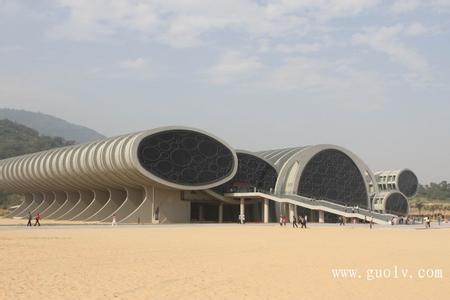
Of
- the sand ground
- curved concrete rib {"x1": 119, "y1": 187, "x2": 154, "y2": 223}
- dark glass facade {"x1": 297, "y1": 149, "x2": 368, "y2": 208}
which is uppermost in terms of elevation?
dark glass facade {"x1": 297, "y1": 149, "x2": 368, "y2": 208}

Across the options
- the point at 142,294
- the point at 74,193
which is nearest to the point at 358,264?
the point at 142,294

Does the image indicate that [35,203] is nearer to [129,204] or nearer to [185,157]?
[129,204]

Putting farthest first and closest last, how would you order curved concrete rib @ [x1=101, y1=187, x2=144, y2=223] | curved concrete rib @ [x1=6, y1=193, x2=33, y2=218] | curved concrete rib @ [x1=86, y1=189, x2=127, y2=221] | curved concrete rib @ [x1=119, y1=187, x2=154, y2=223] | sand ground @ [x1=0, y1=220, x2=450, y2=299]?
1. curved concrete rib @ [x1=6, y1=193, x2=33, y2=218]
2. curved concrete rib @ [x1=86, y1=189, x2=127, y2=221]
3. curved concrete rib @ [x1=101, y1=187, x2=144, y2=223]
4. curved concrete rib @ [x1=119, y1=187, x2=154, y2=223]
5. sand ground @ [x1=0, y1=220, x2=450, y2=299]

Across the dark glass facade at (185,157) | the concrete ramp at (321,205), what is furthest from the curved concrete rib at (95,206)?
the concrete ramp at (321,205)

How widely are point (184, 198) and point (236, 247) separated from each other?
41991 mm

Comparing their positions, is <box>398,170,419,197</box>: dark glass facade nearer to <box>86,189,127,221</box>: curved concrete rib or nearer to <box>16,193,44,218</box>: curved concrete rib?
<box>86,189,127,221</box>: curved concrete rib

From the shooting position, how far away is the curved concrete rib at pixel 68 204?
279 feet

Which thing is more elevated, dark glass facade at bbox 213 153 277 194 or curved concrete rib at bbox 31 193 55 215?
dark glass facade at bbox 213 153 277 194

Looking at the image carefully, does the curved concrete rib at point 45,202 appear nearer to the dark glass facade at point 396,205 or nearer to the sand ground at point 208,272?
the dark glass facade at point 396,205

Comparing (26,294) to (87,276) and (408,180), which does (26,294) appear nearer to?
(87,276)

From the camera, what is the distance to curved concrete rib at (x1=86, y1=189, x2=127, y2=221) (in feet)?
235

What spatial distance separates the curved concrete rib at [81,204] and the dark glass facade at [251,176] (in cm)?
2234

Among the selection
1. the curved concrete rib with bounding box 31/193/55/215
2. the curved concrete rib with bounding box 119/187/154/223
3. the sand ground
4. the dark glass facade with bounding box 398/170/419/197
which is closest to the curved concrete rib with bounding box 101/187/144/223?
the curved concrete rib with bounding box 119/187/154/223

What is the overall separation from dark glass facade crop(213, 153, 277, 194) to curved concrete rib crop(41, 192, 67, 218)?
32283 millimetres
